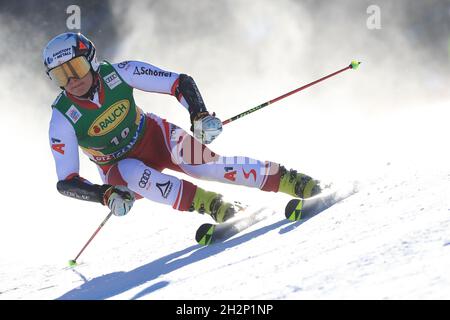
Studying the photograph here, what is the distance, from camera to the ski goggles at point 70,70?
4.68 metres

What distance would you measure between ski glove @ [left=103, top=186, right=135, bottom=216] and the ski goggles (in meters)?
0.83

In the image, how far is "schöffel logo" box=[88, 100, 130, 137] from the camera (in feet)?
16.0

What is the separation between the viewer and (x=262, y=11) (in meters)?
18.2

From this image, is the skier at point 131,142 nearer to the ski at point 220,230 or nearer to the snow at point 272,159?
the ski at point 220,230

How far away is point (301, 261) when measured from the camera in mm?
3213

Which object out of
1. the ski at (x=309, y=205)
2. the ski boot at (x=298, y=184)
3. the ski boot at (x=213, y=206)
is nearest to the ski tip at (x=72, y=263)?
the ski boot at (x=213, y=206)

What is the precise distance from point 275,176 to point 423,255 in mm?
2160

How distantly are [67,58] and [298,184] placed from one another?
1749 millimetres

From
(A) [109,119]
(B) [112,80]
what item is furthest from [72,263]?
(B) [112,80]

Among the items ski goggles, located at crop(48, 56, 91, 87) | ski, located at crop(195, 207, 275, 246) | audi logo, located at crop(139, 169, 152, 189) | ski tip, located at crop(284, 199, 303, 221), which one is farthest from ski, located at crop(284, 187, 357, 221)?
ski goggles, located at crop(48, 56, 91, 87)

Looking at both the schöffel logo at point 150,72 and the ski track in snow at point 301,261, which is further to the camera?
the schöffel logo at point 150,72

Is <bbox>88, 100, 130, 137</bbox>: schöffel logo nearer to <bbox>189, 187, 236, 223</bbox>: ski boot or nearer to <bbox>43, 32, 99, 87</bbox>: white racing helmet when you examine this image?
<bbox>43, 32, 99, 87</bbox>: white racing helmet
